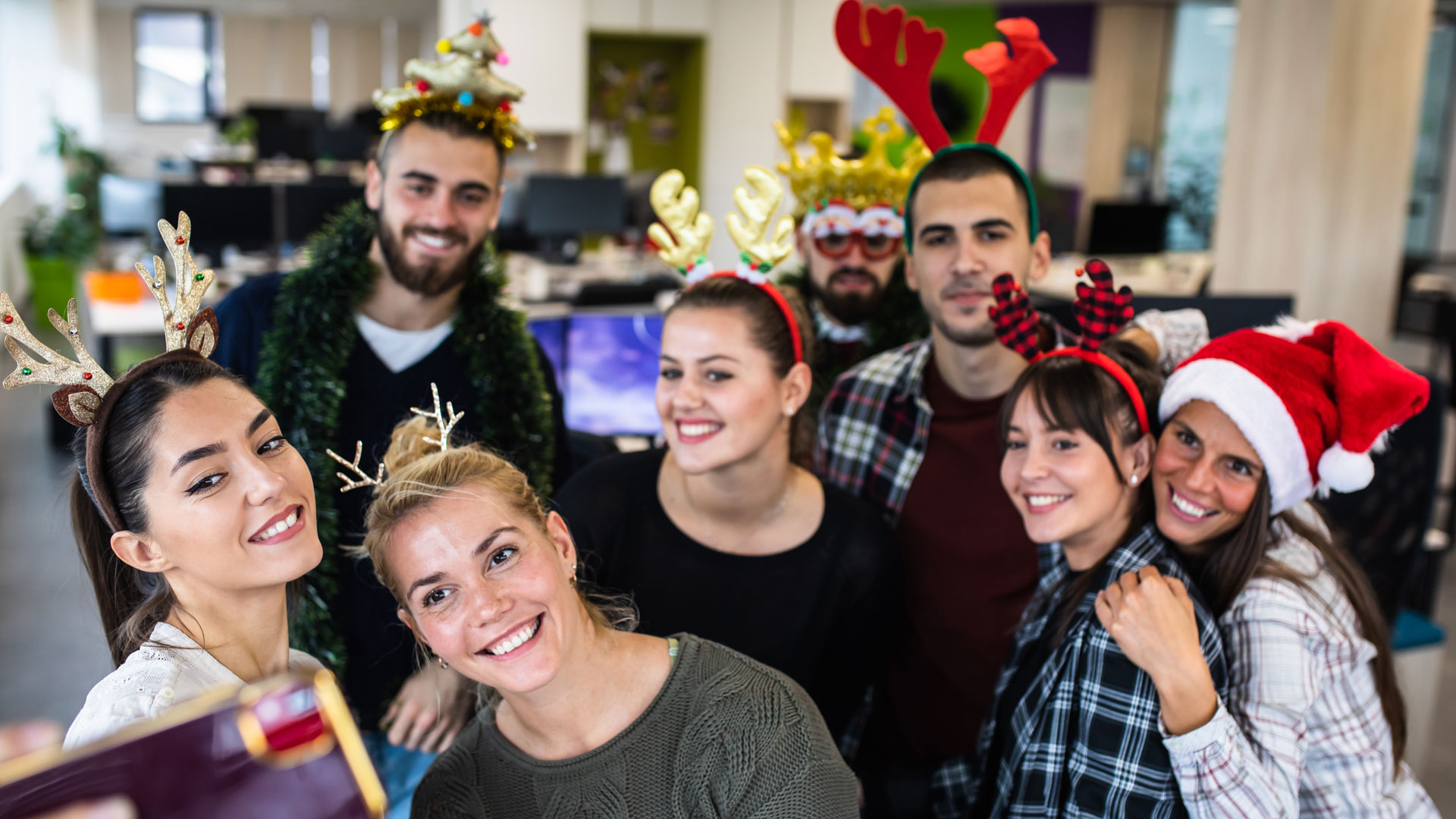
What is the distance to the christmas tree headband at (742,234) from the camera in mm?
2115

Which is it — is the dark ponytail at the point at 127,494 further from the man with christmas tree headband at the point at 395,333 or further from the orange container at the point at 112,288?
the orange container at the point at 112,288

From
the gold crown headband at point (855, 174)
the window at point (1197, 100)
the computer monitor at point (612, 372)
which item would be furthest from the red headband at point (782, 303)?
the window at point (1197, 100)

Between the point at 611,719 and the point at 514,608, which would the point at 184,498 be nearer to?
the point at 514,608

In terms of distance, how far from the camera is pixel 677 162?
949cm

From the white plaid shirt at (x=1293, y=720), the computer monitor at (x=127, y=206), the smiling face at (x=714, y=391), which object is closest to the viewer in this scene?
the white plaid shirt at (x=1293, y=720)

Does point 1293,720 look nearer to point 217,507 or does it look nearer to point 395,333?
point 217,507

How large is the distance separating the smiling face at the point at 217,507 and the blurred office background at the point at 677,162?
33 cm

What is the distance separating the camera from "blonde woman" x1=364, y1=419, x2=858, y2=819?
1468mm

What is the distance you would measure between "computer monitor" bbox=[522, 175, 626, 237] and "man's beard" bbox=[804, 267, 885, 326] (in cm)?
455

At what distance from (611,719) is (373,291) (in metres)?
1.36

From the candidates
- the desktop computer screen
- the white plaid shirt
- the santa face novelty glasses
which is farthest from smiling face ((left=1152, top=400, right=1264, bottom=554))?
the desktop computer screen

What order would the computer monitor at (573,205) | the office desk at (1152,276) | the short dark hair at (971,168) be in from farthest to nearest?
the computer monitor at (573,205)
the office desk at (1152,276)
the short dark hair at (971,168)

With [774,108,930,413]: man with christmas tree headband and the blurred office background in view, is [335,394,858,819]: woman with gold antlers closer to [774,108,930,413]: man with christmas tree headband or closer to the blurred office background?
the blurred office background

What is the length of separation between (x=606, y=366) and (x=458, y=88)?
1.58 m
